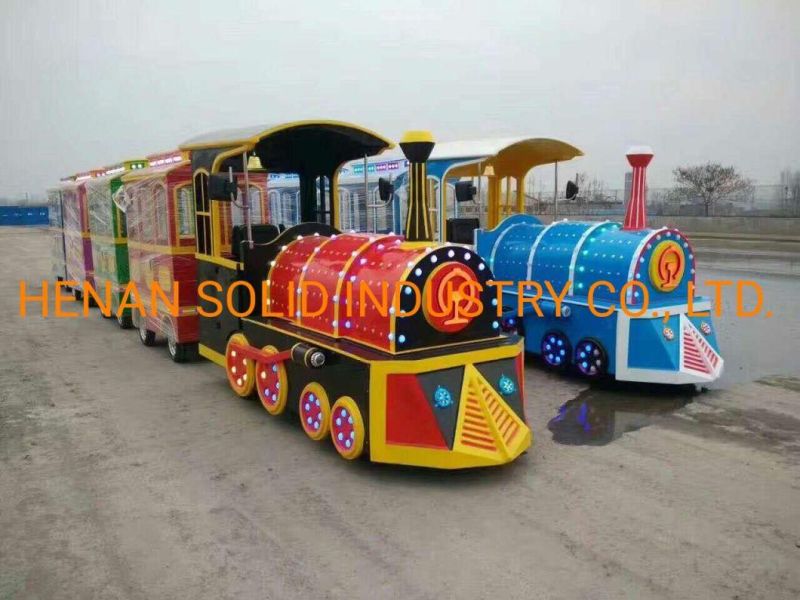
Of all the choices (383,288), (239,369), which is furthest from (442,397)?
(239,369)

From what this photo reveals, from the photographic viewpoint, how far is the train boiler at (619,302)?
7.17m

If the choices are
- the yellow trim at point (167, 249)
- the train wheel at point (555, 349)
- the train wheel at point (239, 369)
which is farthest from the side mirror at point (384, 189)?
the yellow trim at point (167, 249)

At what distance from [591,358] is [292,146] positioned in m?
3.94

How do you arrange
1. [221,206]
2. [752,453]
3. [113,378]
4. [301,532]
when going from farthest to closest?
[113,378]
[221,206]
[752,453]
[301,532]

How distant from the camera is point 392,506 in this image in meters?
4.73

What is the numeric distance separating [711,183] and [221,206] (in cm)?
3629

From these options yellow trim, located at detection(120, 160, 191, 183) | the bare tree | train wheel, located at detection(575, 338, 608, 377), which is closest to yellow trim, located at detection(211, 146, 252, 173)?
yellow trim, located at detection(120, 160, 191, 183)

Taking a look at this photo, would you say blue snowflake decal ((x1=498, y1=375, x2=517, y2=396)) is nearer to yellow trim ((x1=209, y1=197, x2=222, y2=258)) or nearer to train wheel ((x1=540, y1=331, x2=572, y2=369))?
train wheel ((x1=540, y1=331, x2=572, y2=369))

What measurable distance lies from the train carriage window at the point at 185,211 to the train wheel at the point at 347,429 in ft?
13.4

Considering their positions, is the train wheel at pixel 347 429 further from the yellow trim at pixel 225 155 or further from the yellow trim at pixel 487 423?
the yellow trim at pixel 225 155

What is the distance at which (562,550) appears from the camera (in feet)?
13.5

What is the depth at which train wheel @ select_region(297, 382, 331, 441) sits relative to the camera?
18.5 feet

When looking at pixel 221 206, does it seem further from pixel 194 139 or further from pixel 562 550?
pixel 562 550

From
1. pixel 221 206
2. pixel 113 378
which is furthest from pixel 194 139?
pixel 113 378
